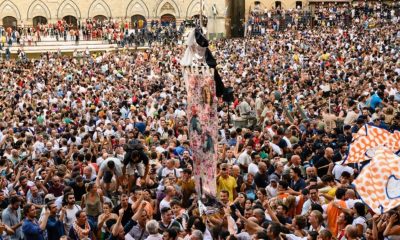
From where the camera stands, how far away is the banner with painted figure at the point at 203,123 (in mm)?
12266

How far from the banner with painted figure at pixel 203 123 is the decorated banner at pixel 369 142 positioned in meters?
2.02

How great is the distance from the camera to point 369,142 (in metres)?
11.8

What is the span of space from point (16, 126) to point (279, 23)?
3099 cm

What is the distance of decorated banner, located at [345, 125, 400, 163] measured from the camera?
11.7 meters

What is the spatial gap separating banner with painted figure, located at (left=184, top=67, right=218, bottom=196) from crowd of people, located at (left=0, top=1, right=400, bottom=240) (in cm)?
40

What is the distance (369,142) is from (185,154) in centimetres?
448

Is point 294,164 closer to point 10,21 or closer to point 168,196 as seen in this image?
point 168,196

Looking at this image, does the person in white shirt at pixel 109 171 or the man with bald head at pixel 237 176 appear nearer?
the man with bald head at pixel 237 176

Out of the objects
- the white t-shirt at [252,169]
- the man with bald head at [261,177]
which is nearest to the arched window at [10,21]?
the white t-shirt at [252,169]

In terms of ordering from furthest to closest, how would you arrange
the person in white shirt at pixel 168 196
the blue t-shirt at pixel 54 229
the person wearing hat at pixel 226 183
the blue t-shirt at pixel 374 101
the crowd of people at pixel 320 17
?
the crowd of people at pixel 320 17 → the blue t-shirt at pixel 374 101 → the person wearing hat at pixel 226 183 → the person in white shirt at pixel 168 196 → the blue t-shirt at pixel 54 229

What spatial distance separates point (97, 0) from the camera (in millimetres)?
58281

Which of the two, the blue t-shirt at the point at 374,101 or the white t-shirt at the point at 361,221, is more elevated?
the blue t-shirt at the point at 374,101

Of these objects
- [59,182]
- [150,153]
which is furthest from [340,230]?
[150,153]

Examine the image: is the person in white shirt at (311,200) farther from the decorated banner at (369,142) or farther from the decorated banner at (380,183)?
the decorated banner at (380,183)
